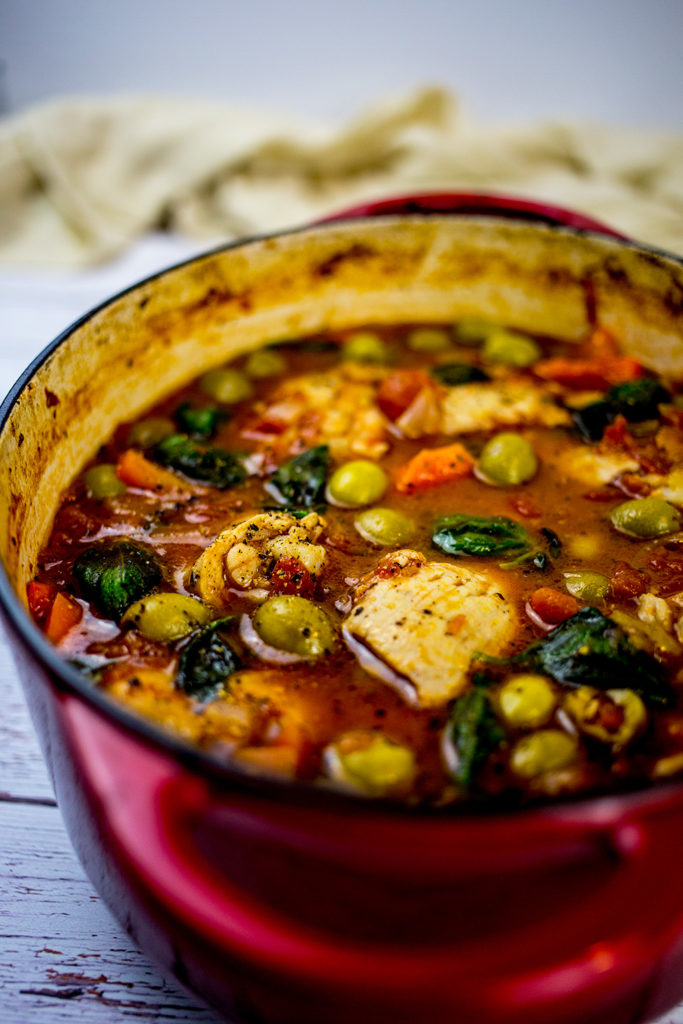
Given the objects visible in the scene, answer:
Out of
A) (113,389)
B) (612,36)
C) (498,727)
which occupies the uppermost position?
(612,36)

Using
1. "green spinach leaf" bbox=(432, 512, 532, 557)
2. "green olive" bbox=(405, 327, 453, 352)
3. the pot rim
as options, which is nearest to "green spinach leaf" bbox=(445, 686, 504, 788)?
the pot rim

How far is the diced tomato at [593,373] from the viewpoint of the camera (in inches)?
123

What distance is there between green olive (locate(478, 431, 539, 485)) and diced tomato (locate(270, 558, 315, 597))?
0.71 meters

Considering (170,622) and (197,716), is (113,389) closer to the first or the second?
(170,622)

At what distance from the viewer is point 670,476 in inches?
104

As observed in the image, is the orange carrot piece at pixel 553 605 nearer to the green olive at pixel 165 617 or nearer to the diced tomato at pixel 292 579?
the diced tomato at pixel 292 579

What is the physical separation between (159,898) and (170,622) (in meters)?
0.69

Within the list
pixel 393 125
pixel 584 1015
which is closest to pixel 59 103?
pixel 393 125

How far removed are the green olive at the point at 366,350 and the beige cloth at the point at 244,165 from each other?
5.14 ft

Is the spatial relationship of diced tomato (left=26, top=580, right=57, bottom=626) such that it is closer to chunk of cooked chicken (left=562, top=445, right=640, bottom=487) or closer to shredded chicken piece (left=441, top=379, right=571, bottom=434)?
shredded chicken piece (left=441, top=379, right=571, bottom=434)

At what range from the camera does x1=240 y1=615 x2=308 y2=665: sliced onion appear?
202 cm

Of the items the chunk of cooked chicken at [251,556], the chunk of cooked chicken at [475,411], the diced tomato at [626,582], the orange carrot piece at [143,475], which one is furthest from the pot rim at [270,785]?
the chunk of cooked chicken at [475,411]

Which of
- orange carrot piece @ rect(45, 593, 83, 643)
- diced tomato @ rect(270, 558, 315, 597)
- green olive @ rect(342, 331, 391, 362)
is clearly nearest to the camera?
orange carrot piece @ rect(45, 593, 83, 643)

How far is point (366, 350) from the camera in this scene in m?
3.27
